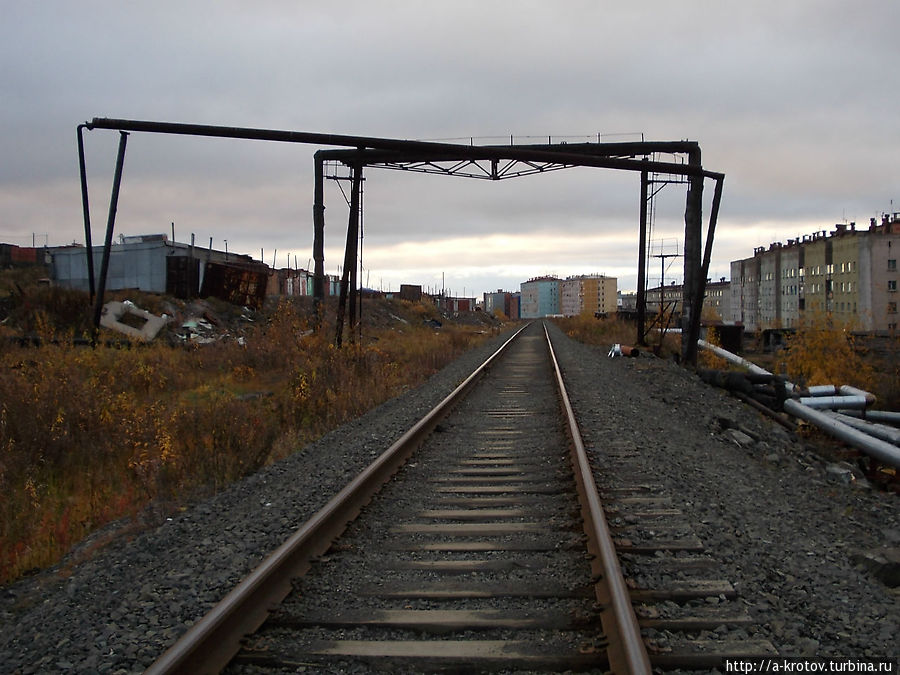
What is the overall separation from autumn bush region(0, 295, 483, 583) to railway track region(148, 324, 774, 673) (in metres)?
2.01

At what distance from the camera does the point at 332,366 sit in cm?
1296

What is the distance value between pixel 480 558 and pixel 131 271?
30019 millimetres

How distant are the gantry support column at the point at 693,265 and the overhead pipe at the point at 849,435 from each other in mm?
3837

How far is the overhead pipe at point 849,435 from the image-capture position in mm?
10492

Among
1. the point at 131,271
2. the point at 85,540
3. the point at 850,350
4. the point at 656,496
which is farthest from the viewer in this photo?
the point at 131,271

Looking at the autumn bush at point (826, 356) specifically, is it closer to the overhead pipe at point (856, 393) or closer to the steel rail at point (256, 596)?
→ the overhead pipe at point (856, 393)

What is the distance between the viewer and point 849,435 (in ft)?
39.0

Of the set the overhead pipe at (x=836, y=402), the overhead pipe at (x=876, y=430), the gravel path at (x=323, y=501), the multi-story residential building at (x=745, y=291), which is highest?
the multi-story residential building at (x=745, y=291)

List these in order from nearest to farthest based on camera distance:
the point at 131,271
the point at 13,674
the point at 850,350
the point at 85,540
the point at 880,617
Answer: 1. the point at 13,674
2. the point at 880,617
3. the point at 85,540
4. the point at 850,350
5. the point at 131,271

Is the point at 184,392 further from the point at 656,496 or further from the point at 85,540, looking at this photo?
the point at 656,496

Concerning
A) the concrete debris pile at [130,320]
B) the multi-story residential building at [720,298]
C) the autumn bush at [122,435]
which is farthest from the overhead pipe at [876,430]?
the multi-story residential building at [720,298]

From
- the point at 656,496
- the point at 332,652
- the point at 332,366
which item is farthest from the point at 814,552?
the point at 332,366

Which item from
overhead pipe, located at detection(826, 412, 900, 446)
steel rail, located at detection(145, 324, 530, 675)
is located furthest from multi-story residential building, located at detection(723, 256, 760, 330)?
steel rail, located at detection(145, 324, 530, 675)

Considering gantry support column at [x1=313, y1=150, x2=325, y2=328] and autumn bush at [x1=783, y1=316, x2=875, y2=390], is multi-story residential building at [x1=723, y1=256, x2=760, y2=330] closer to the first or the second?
autumn bush at [x1=783, y1=316, x2=875, y2=390]
